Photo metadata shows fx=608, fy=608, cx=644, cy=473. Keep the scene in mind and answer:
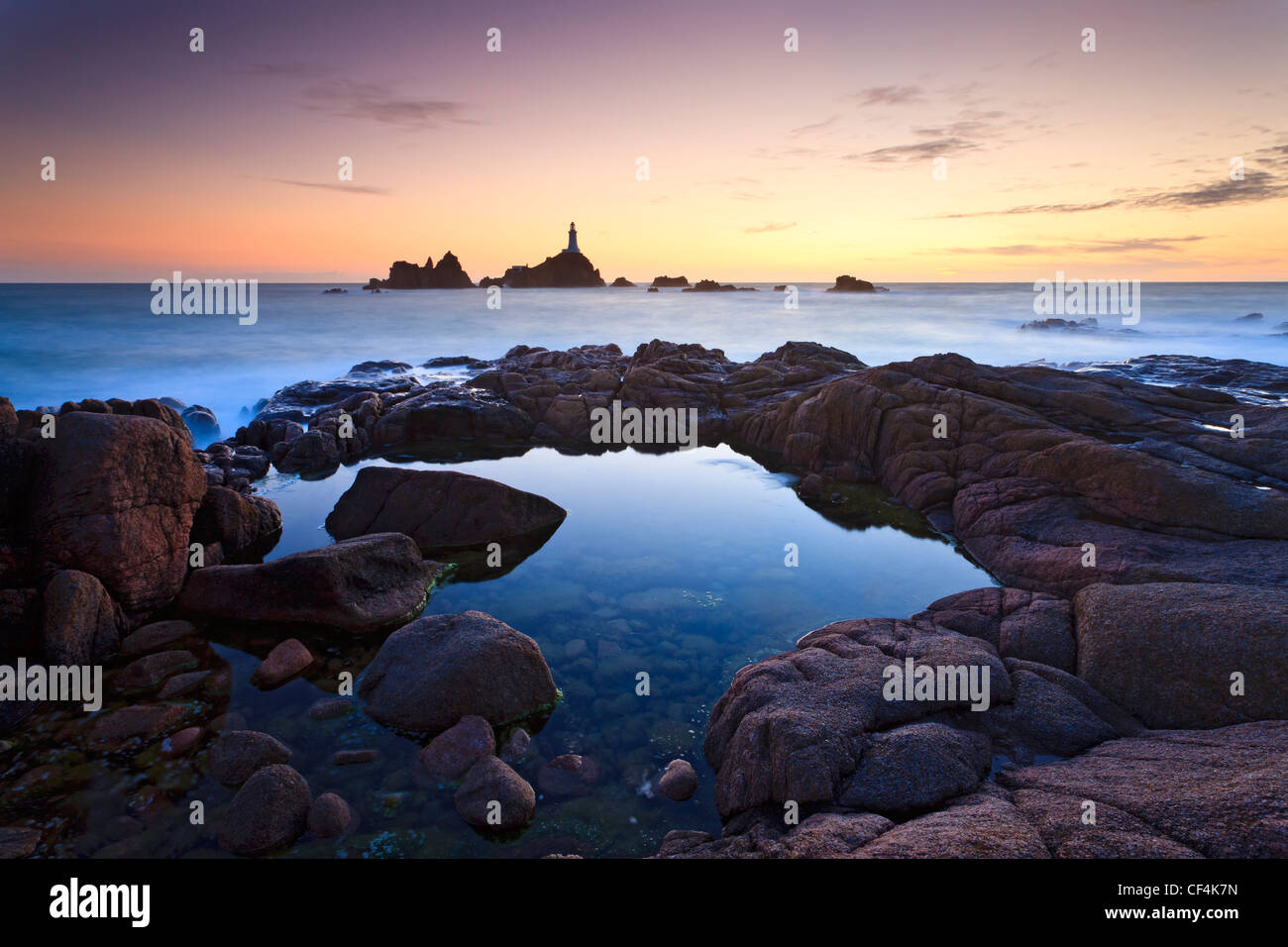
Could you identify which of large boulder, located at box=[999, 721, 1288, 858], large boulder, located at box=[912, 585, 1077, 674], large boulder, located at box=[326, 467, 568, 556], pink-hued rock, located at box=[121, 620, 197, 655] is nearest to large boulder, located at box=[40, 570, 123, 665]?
pink-hued rock, located at box=[121, 620, 197, 655]

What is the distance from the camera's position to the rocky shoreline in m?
6.94

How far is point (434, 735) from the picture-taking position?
9.88 metres

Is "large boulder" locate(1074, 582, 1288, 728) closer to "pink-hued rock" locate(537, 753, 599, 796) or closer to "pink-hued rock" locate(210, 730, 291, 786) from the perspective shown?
"pink-hued rock" locate(537, 753, 599, 796)

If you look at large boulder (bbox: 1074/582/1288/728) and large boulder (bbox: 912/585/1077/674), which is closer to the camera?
large boulder (bbox: 1074/582/1288/728)

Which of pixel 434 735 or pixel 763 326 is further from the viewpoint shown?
pixel 763 326

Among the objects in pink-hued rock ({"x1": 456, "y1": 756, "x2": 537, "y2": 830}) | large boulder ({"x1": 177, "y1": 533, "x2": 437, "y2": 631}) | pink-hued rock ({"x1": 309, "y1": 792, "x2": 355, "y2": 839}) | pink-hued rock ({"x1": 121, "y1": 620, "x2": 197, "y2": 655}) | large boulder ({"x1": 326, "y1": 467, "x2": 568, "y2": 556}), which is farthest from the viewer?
large boulder ({"x1": 326, "y1": 467, "x2": 568, "y2": 556})

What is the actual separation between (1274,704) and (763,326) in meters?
92.5

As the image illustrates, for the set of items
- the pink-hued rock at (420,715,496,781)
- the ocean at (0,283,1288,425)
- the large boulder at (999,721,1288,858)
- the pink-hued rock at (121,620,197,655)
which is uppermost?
the ocean at (0,283,1288,425)

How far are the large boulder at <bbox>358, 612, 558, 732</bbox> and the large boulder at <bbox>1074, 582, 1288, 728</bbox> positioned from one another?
369 inches

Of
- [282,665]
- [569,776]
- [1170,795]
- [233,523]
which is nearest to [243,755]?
[282,665]

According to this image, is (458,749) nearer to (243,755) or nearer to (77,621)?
(243,755)

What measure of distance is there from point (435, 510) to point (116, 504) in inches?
288
